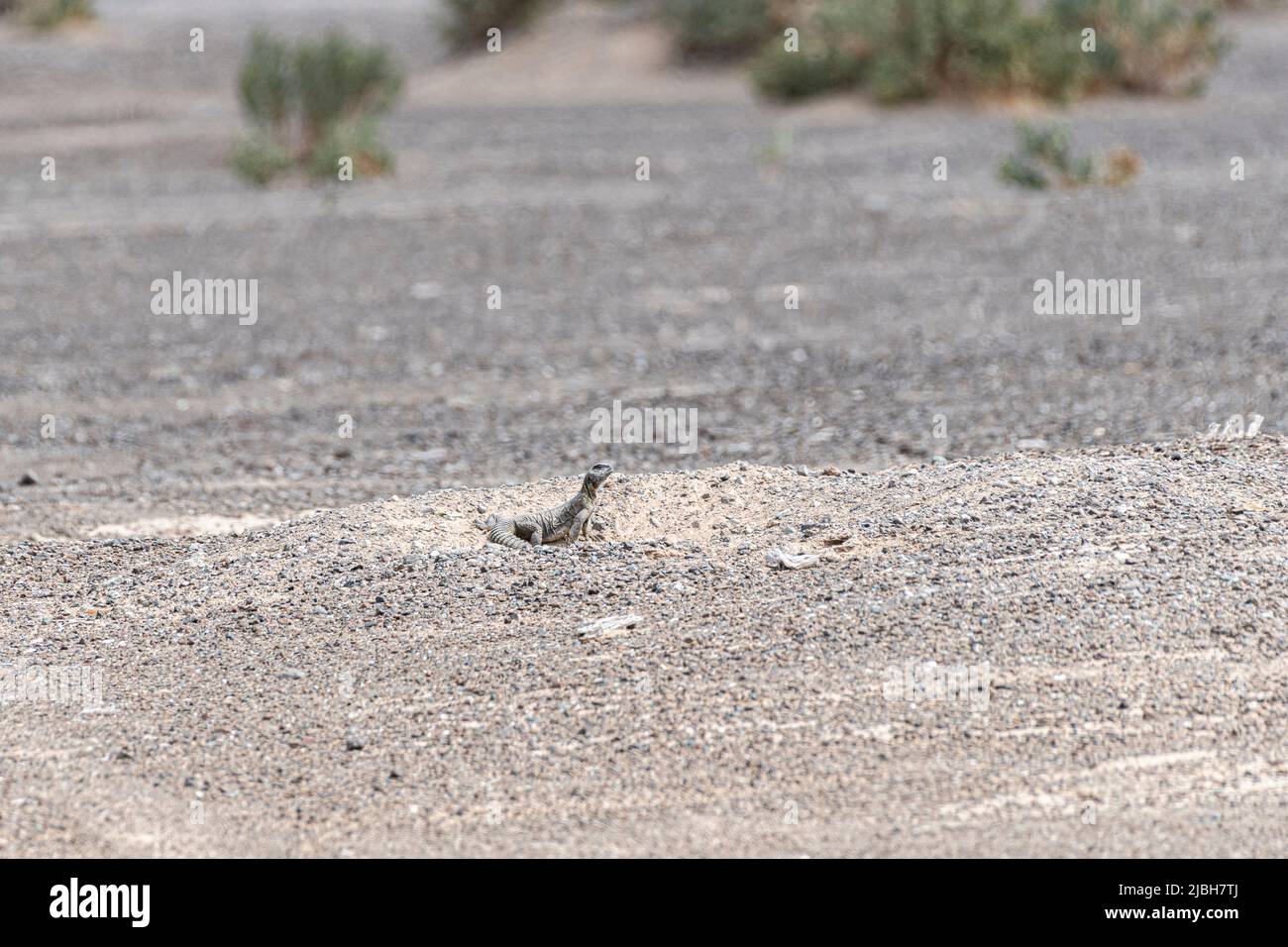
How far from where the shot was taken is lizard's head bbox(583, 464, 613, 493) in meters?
5.70

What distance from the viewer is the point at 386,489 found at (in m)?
7.35

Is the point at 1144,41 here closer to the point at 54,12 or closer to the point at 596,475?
the point at 596,475

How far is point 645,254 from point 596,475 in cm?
764

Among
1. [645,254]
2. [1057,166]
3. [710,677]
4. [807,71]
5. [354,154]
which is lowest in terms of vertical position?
[645,254]

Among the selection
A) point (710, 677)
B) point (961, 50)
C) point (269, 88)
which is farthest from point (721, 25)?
point (710, 677)

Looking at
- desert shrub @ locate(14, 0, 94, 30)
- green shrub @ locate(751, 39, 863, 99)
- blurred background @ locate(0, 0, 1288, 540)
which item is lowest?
blurred background @ locate(0, 0, 1288, 540)

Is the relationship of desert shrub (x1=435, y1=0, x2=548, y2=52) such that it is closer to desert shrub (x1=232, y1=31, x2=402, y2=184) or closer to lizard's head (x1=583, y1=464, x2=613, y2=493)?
desert shrub (x1=232, y1=31, x2=402, y2=184)

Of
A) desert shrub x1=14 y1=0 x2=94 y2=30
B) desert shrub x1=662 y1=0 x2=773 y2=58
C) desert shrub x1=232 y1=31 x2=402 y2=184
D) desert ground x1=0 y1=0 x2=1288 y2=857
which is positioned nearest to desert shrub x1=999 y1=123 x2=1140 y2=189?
desert ground x1=0 y1=0 x2=1288 y2=857

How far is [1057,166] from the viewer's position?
1468 cm

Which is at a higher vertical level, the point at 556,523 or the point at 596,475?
the point at 596,475

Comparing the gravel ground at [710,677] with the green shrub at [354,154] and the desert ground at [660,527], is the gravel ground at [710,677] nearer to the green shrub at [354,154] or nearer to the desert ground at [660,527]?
the desert ground at [660,527]

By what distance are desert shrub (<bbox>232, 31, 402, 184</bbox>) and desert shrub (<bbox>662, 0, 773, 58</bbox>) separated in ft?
27.8

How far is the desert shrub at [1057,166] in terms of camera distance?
1453cm
